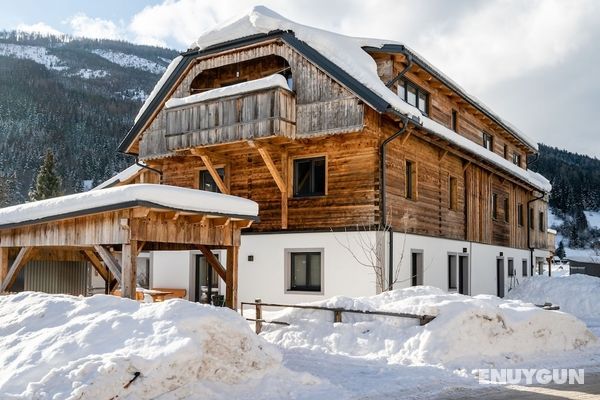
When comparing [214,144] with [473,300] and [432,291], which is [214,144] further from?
[473,300]

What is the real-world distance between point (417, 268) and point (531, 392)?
10.4 metres

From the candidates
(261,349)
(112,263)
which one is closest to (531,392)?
(261,349)

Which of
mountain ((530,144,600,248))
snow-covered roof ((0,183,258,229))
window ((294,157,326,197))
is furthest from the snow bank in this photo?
mountain ((530,144,600,248))

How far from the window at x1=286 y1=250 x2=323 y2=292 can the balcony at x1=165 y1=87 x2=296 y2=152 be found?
357cm

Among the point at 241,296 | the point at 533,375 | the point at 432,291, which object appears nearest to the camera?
the point at 533,375

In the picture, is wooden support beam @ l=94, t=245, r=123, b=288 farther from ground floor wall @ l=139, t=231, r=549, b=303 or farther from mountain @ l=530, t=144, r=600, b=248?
mountain @ l=530, t=144, r=600, b=248

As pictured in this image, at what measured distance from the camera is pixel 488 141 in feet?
88.8

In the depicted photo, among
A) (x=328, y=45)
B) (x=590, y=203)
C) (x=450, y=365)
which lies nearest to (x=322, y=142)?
(x=328, y=45)

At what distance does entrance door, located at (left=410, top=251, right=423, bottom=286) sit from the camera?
1862 centimetres

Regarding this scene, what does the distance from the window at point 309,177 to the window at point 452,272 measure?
229 inches

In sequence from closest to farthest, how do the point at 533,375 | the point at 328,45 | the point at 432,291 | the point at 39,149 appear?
the point at 533,375, the point at 432,291, the point at 328,45, the point at 39,149

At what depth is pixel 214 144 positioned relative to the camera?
18.1 metres

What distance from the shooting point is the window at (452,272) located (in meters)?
20.8

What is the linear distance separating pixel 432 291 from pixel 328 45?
7746mm
